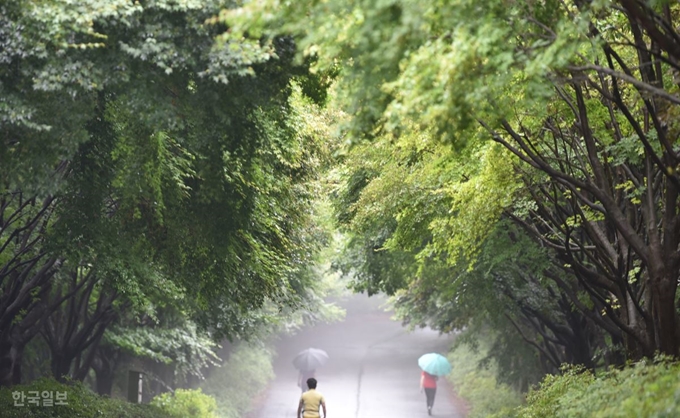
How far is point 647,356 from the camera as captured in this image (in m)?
12.4

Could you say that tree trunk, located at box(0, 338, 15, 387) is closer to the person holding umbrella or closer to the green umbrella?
the person holding umbrella

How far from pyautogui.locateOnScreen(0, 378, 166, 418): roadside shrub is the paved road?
1181 centimetres

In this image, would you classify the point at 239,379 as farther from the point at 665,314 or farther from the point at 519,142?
the point at 519,142

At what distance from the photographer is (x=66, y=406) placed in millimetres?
16531

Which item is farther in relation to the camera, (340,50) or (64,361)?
(64,361)

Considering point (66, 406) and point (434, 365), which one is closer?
point (66, 406)

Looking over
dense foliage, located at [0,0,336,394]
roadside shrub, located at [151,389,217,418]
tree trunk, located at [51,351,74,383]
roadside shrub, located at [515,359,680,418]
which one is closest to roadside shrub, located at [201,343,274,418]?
roadside shrub, located at [151,389,217,418]

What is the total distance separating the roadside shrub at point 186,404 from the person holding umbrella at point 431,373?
7.23 meters

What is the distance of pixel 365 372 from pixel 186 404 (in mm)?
16292

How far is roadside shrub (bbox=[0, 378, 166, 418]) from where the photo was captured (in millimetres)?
15508

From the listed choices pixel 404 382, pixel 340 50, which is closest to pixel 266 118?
pixel 340 50

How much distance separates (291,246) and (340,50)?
9.64 meters

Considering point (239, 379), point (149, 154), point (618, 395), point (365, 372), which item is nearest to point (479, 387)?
point (365, 372)

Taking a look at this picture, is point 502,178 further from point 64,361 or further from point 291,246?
point 64,361
